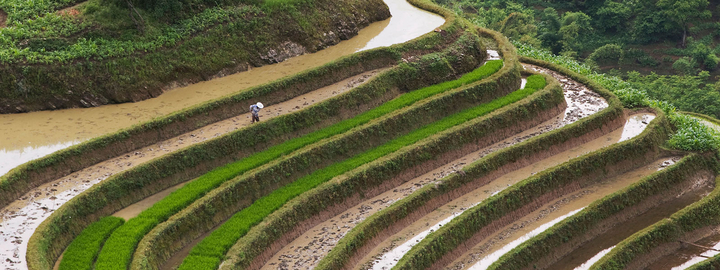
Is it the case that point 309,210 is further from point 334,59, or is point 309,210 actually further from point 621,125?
point 621,125

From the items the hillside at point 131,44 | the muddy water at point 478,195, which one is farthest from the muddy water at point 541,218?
the hillside at point 131,44

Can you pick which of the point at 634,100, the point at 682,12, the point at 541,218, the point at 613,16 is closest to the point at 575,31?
the point at 613,16

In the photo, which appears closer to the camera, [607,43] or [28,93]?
[28,93]

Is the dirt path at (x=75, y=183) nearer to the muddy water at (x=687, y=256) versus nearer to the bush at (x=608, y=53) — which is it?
the muddy water at (x=687, y=256)

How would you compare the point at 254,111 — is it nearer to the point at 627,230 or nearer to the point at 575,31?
the point at 627,230

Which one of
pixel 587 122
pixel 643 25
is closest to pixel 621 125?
pixel 587 122

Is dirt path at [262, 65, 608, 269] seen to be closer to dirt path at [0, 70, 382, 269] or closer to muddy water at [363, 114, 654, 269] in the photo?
muddy water at [363, 114, 654, 269]
